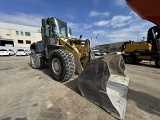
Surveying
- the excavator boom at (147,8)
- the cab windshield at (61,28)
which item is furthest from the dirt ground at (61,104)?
the cab windshield at (61,28)

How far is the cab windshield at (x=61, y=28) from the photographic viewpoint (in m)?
6.11

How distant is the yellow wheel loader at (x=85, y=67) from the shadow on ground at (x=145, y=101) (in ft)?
0.87

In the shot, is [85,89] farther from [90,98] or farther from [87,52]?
[87,52]

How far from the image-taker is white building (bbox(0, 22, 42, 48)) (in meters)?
40.2

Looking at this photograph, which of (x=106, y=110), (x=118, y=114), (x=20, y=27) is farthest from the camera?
(x=20, y=27)

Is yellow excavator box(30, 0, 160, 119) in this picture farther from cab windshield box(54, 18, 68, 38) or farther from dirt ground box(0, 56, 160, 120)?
dirt ground box(0, 56, 160, 120)

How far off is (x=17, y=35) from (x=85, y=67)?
43699mm

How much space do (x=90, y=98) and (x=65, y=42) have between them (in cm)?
286

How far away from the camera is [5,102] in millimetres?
3406

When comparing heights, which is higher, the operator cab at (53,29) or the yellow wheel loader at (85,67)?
the operator cab at (53,29)

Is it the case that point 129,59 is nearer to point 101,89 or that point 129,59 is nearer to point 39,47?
point 39,47

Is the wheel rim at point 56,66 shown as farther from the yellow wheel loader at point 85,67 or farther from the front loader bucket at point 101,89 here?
the front loader bucket at point 101,89

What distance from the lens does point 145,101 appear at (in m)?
3.47

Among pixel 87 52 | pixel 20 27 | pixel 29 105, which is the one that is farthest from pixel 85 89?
pixel 20 27
